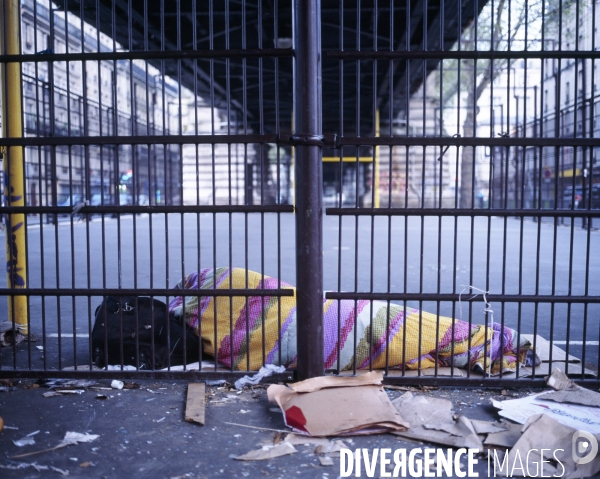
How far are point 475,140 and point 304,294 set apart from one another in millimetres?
1420

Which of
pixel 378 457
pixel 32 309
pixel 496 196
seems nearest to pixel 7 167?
pixel 32 309

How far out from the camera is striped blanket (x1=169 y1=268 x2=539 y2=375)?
12.8 ft

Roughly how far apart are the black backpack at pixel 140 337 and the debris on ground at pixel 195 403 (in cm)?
38

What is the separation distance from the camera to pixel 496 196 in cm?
3547

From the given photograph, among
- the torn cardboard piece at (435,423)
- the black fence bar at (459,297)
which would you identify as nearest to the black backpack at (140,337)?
the black fence bar at (459,297)

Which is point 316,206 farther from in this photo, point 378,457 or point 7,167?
point 7,167

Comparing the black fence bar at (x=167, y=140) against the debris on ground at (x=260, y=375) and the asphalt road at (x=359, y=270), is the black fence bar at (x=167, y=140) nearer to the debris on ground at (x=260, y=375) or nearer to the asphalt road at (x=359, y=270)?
the asphalt road at (x=359, y=270)

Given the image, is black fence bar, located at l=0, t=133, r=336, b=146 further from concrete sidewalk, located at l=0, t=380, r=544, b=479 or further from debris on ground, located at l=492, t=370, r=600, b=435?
debris on ground, located at l=492, t=370, r=600, b=435

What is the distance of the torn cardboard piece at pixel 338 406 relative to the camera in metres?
2.96

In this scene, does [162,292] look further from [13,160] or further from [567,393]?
[567,393]

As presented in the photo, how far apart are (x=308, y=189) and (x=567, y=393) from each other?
193 cm

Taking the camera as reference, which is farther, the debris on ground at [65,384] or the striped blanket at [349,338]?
the striped blanket at [349,338]

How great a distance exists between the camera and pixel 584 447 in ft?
8.74

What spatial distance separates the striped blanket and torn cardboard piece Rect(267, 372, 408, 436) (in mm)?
454
